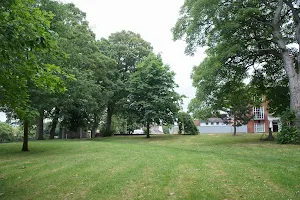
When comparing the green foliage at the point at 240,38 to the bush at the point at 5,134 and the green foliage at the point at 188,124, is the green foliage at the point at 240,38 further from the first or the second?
the bush at the point at 5,134

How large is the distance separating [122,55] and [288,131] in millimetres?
23437

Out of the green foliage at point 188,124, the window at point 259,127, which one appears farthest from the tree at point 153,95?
the window at point 259,127

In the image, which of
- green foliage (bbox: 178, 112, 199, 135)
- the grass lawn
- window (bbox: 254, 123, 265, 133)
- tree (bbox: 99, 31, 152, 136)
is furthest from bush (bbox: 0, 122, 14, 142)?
window (bbox: 254, 123, 265, 133)

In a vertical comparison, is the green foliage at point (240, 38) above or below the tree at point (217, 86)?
above

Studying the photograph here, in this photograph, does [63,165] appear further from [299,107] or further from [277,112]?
[277,112]

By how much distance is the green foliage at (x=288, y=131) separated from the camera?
15.2m

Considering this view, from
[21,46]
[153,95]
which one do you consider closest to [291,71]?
[153,95]

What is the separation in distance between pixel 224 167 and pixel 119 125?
42756mm

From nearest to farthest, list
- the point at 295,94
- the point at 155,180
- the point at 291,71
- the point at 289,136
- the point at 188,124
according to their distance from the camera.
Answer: the point at 155,180, the point at 289,136, the point at 295,94, the point at 291,71, the point at 188,124

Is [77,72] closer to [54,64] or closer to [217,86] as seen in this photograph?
[54,64]

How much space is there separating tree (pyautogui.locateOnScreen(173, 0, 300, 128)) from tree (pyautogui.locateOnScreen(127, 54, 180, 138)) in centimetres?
Result: 681

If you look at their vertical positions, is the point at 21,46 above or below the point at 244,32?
below

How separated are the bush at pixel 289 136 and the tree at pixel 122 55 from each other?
63.5 ft

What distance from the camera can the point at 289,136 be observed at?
50.7 feet
